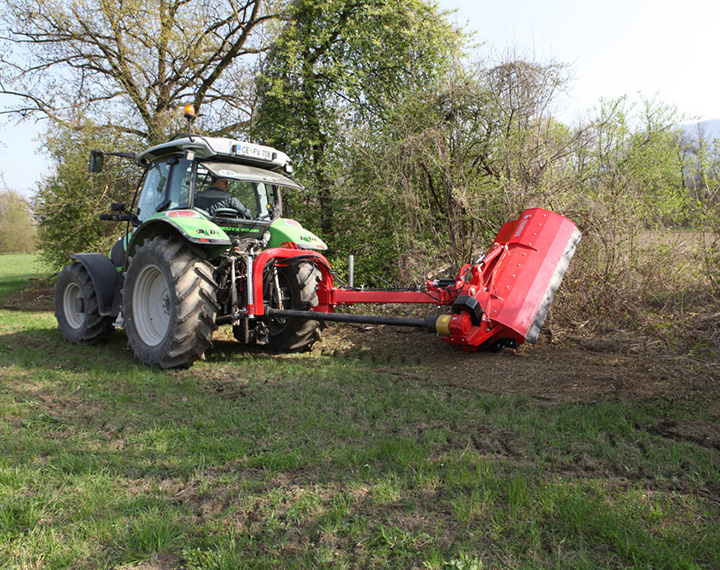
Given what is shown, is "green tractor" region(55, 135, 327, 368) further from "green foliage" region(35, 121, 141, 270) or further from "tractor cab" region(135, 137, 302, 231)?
"green foliage" region(35, 121, 141, 270)

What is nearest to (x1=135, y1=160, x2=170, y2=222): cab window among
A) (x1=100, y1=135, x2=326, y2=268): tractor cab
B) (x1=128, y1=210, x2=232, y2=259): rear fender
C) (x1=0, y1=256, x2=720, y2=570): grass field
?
(x1=100, y1=135, x2=326, y2=268): tractor cab

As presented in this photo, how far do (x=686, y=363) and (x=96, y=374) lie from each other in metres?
5.19

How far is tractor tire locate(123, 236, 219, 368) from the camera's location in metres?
4.75

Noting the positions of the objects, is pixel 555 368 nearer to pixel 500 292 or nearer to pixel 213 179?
pixel 500 292

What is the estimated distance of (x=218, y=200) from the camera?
18.0 feet

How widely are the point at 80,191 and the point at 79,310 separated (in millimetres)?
6571

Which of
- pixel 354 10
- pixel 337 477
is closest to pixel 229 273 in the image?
pixel 337 477

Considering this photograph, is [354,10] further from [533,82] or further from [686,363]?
[686,363]

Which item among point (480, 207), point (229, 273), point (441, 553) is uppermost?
point (480, 207)

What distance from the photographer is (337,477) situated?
264 cm

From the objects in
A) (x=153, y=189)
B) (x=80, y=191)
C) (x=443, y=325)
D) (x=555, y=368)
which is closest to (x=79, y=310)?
(x=153, y=189)

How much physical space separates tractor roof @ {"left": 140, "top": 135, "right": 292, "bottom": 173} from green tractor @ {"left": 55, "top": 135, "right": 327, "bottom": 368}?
1 centimetres

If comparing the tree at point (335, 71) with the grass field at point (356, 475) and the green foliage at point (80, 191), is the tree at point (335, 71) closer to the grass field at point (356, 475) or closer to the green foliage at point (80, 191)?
the green foliage at point (80, 191)

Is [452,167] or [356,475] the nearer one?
[356,475]
